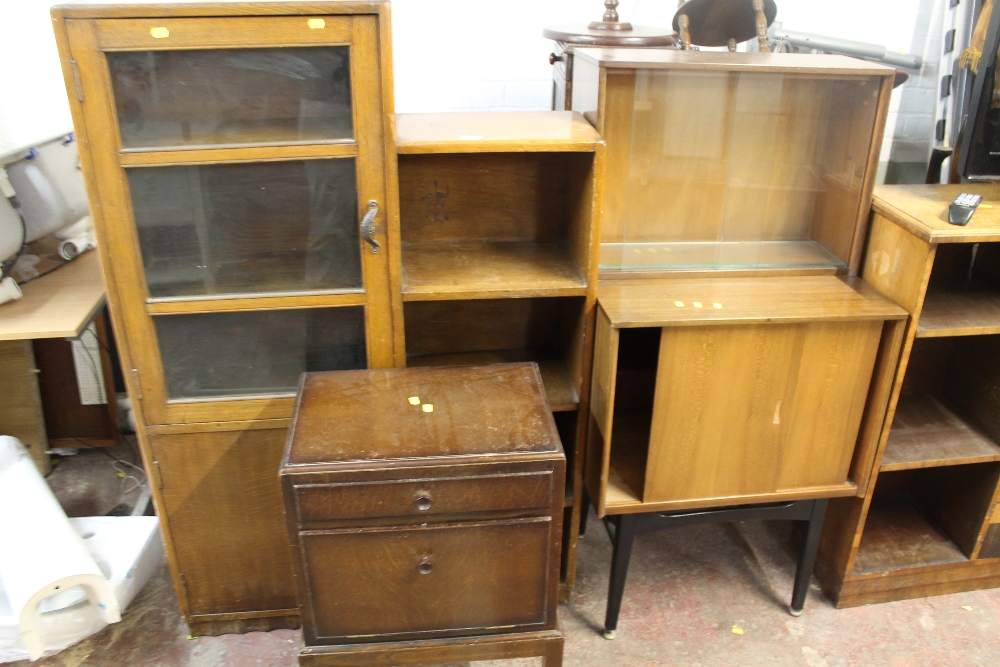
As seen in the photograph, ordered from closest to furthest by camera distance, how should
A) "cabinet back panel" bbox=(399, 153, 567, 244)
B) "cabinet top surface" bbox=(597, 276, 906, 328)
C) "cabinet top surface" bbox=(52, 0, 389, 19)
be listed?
"cabinet top surface" bbox=(52, 0, 389, 19), "cabinet top surface" bbox=(597, 276, 906, 328), "cabinet back panel" bbox=(399, 153, 567, 244)

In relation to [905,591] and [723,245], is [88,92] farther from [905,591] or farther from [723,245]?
[905,591]

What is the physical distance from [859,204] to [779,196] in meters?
0.19

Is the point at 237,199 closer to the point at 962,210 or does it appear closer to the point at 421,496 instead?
the point at 421,496

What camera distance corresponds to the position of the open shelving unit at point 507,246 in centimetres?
159

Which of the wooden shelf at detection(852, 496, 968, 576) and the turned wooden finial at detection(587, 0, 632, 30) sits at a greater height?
the turned wooden finial at detection(587, 0, 632, 30)

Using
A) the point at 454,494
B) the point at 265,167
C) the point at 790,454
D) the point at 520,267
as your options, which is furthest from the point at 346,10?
the point at 790,454

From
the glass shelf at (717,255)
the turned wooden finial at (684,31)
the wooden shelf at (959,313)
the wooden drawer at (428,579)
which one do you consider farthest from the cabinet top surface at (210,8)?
the wooden shelf at (959,313)

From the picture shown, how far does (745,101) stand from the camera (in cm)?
178

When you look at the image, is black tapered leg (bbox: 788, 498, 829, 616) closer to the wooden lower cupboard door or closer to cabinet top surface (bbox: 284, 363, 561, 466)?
cabinet top surface (bbox: 284, 363, 561, 466)

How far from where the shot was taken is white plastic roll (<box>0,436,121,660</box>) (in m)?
1.73

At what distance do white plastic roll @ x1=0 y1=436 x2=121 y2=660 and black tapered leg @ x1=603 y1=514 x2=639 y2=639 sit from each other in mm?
1170

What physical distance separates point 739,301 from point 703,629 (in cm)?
85

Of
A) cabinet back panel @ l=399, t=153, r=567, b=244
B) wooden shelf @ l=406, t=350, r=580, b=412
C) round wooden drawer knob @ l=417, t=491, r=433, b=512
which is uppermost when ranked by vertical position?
cabinet back panel @ l=399, t=153, r=567, b=244

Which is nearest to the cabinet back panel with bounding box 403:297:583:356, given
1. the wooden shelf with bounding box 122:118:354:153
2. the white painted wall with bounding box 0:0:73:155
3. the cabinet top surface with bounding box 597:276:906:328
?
the cabinet top surface with bounding box 597:276:906:328
